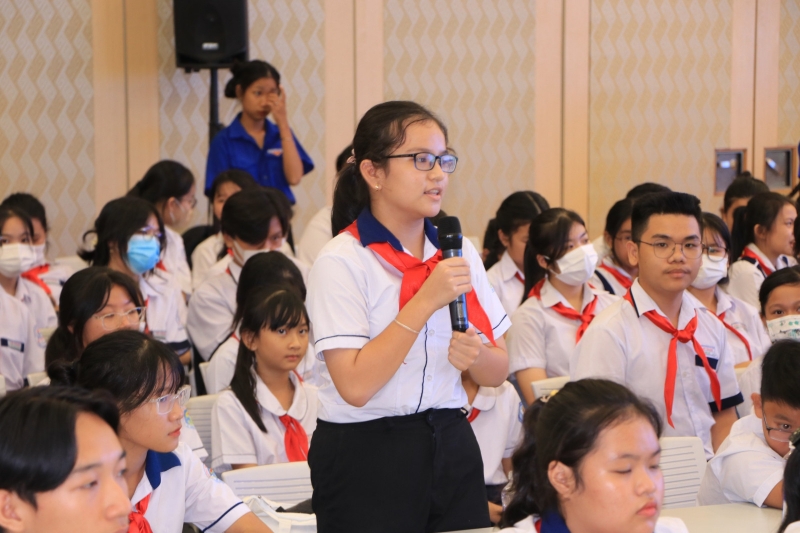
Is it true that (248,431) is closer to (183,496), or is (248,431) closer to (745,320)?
(183,496)

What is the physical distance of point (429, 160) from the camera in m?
1.90

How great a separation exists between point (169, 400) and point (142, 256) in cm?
206

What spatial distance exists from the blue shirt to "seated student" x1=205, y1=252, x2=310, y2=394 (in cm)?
199

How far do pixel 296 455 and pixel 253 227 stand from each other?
1.44 meters

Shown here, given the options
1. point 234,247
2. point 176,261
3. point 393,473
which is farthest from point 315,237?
point 393,473

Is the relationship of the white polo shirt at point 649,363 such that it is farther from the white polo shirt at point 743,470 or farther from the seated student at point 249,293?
the seated student at point 249,293

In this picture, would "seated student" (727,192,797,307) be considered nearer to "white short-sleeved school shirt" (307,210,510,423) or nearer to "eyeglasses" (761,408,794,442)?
"eyeglasses" (761,408,794,442)

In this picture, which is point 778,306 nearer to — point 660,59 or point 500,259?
point 500,259

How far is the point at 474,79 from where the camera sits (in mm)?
7039

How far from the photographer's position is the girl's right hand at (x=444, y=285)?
177 centimetres

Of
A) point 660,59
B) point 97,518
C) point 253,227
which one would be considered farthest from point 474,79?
point 97,518

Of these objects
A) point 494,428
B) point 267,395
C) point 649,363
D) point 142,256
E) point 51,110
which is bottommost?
point 494,428

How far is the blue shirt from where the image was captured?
5551 mm

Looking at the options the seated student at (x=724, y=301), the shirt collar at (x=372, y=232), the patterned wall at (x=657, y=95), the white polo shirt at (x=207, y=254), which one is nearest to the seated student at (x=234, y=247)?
the white polo shirt at (x=207, y=254)
